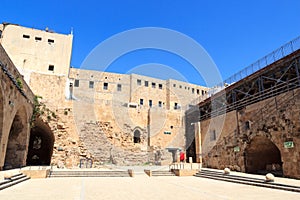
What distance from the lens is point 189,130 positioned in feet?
88.8

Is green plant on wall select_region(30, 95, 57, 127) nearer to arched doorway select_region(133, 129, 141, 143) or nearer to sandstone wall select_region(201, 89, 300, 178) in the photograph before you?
arched doorway select_region(133, 129, 141, 143)

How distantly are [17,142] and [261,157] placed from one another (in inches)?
660

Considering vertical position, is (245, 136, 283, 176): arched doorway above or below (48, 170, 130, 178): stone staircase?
above

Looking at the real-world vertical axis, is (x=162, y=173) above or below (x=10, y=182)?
below

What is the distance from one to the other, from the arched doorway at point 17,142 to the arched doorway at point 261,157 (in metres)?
15.3

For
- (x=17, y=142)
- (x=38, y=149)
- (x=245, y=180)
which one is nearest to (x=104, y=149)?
(x=17, y=142)

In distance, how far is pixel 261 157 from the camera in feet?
46.9

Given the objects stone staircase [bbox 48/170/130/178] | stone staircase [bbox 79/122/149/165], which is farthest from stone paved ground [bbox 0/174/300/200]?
stone staircase [bbox 79/122/149/165]

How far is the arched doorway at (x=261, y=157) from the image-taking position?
13.5 metres

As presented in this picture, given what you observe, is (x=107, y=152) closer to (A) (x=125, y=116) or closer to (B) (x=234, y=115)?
(A) (x=125, y=116)

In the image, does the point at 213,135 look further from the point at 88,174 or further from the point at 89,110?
the point at 89,110

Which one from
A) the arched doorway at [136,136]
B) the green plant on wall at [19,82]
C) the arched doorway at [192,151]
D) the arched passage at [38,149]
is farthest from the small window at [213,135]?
the arched passage at [38,149]

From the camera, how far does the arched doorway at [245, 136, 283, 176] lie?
13.5 m

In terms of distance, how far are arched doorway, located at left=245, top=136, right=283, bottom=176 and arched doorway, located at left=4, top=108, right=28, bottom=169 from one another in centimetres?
1532
